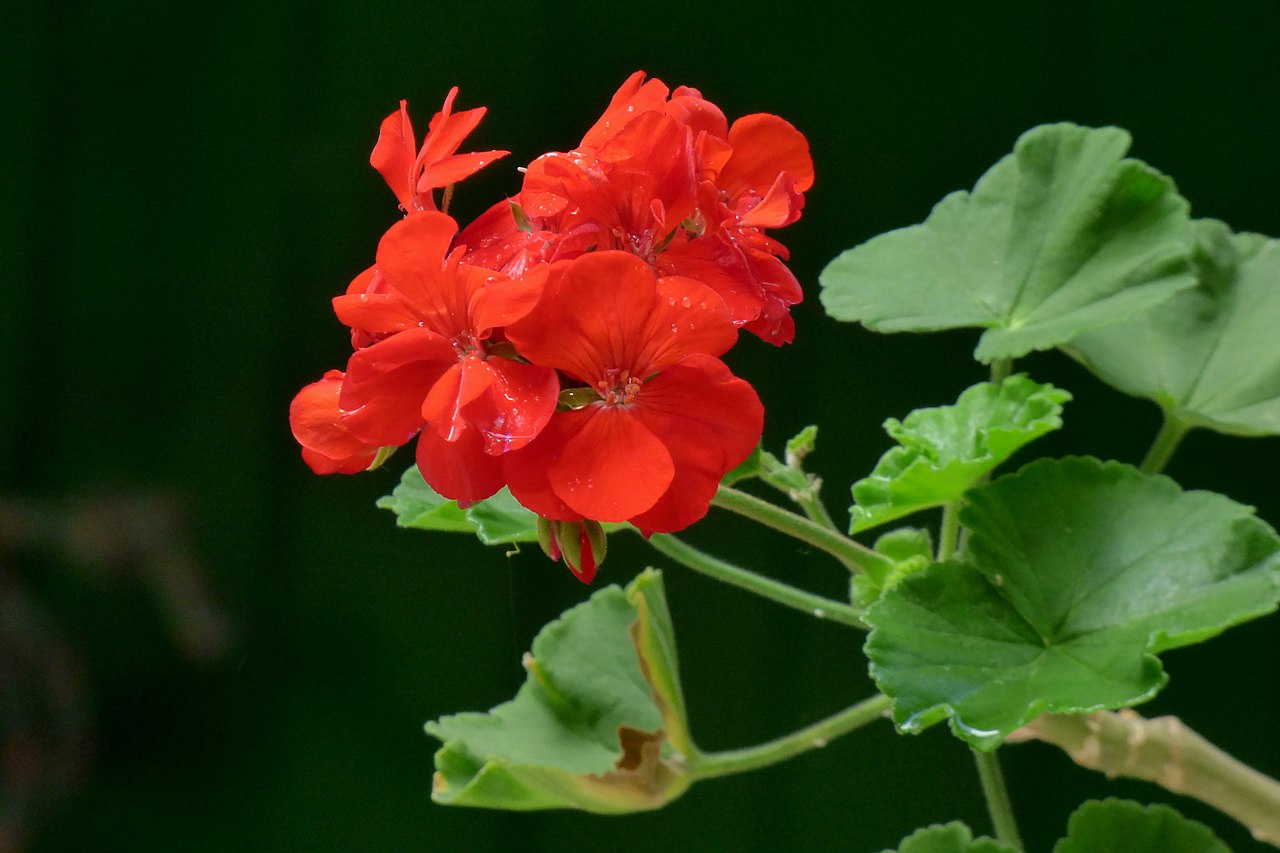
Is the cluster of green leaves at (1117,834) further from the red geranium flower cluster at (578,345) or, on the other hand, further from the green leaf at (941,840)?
the red geranium flower cluster at (578,345)

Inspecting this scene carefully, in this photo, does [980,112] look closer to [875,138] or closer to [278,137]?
[875,138]

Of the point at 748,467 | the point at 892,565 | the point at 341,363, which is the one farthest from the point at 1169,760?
the point at 341,363

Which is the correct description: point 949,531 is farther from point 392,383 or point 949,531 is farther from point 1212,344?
point 392,383

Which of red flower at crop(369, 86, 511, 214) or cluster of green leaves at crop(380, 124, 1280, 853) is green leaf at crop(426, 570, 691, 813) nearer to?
cluster of green leaves at crop(380, 124, 1280, 853)

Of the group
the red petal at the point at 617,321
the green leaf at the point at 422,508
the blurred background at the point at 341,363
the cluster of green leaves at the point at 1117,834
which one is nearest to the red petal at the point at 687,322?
the red petal at the point at 617,321

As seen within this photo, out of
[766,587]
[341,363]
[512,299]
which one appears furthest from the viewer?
[341,363]

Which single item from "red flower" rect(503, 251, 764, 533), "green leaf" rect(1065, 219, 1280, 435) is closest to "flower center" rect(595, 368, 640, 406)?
"red flower" rect(503, 251, 764, 533)
